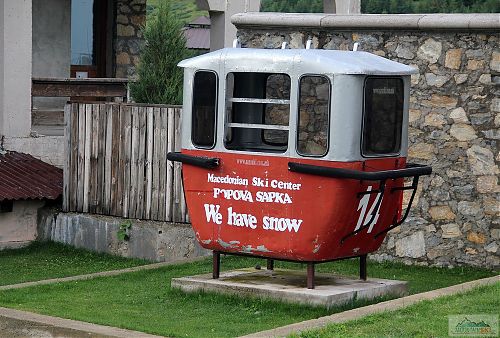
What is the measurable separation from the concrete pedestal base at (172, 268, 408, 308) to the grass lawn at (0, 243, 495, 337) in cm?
7

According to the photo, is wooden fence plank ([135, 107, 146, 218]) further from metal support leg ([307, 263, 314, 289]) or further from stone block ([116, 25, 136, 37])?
stone block ([116, 25, 136, 37])

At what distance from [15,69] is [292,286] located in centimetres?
681

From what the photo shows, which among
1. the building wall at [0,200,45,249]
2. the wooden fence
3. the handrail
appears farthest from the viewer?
the building wall at [0,200,45,249]

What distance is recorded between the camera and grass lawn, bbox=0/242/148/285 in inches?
505

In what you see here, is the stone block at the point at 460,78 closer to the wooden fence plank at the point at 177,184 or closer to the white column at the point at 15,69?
the wooden fence plank at the point at 177,184

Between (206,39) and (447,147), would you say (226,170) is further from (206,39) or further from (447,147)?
(206,39)

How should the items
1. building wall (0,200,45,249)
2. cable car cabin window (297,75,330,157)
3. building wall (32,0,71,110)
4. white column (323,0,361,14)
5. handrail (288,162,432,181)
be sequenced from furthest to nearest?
white column (323,0,361,14) < building wall (32,0,71,110) < building wall (0,200,45,249) < cable car cabin window (297,75,330,157) < handrail (288,162,432,181)

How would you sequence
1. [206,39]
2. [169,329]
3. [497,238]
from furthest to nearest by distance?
[206,39] < [497,238] < [169,329]

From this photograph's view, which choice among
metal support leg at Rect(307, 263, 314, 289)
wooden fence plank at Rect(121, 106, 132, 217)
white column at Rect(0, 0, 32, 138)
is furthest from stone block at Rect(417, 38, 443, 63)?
white column at Rect(0, 0, 32, 138)

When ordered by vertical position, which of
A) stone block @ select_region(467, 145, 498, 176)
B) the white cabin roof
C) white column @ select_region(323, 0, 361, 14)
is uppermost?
white column @ select_region(323, 0, 361, 14)

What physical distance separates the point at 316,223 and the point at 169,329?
1583 mm

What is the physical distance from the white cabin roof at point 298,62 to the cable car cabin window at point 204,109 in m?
0.11

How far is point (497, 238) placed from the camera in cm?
1205

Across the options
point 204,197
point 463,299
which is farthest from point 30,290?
point 463,299
